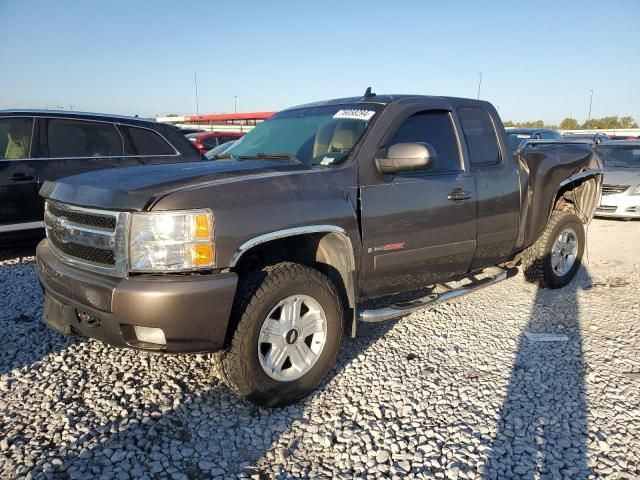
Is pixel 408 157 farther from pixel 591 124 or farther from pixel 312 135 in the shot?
pixel 591 124

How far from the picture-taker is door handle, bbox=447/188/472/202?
378 centimetres

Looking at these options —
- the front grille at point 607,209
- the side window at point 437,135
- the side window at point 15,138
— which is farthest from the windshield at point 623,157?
the side window at point 15,138

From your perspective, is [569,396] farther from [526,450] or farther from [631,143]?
[631,143]

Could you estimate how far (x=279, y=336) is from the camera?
2973mm

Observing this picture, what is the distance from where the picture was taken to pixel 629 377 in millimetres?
3434

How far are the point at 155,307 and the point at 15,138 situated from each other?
447cm

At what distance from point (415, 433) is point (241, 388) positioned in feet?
3.39

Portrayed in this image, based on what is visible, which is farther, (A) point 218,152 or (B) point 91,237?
(A) point 218,152

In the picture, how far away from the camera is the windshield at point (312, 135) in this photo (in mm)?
3523

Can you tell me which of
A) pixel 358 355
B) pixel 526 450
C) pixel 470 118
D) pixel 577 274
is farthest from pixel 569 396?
pixel 577 274

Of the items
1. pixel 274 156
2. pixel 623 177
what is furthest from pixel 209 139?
pixel 274 156

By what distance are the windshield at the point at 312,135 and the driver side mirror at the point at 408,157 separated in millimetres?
314

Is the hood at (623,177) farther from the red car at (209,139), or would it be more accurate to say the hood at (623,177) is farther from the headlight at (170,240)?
the red car at (209,139)

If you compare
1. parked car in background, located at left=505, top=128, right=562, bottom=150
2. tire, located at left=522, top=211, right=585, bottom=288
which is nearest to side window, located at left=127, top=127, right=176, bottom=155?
tire, located at left=522, top=211, right=585, bottom=288
